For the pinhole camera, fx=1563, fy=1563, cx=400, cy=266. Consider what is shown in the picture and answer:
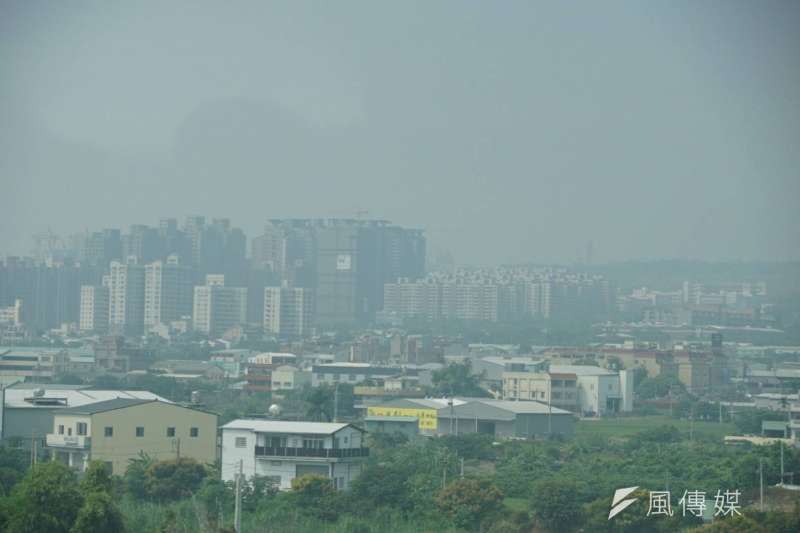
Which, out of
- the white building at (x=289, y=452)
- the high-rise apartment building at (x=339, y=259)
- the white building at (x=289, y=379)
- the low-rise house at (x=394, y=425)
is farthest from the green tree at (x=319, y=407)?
the high-rise apartment building at (x=339, y=259)

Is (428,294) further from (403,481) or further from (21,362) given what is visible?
(403,481)

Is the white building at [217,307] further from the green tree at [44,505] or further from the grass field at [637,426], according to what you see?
the green tree at [44,505]

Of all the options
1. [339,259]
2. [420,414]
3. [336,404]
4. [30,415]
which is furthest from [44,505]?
[339,259]

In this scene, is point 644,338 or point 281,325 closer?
Result: point 644,338

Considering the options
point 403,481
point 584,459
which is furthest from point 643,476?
point 403,481

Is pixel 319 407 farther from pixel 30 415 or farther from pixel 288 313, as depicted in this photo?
pixel 288 313

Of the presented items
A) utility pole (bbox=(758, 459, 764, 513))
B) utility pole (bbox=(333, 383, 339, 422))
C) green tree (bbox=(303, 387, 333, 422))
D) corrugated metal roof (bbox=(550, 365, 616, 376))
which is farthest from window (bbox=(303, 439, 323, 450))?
Result: corrugated metal roof (bbox=(550, 365, 616, 376))

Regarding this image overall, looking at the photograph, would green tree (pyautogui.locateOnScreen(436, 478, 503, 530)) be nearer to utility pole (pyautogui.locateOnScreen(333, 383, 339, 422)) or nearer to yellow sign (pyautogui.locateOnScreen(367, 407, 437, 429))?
yellow sign (pyautogui.locateOnScreen(367, 407, 437, 429))
